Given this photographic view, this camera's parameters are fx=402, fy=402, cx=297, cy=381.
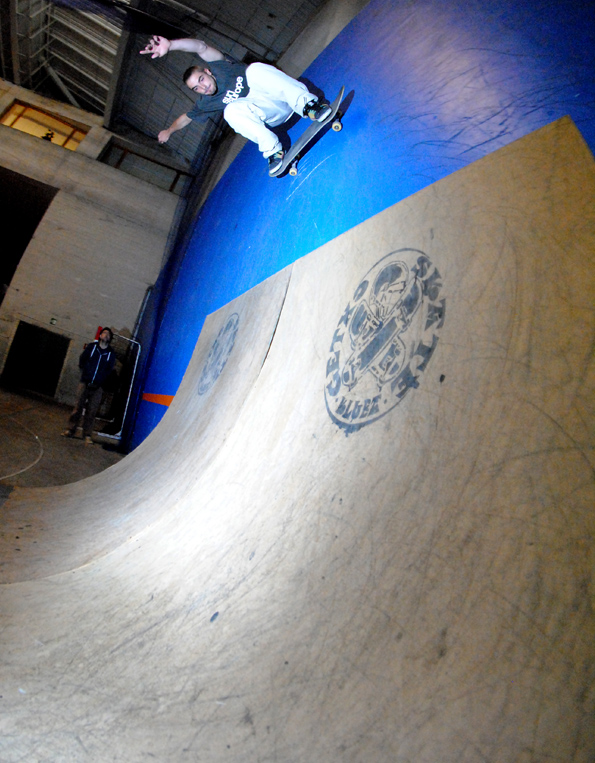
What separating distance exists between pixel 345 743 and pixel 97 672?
2.47 feet

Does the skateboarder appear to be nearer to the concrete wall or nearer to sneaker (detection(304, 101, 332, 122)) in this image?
sneaker (detection(304, 101, 332, 122))

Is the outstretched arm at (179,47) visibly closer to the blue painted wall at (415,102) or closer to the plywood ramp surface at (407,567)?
the blue painted wall at (415,102)

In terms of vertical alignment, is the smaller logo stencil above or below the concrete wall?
below

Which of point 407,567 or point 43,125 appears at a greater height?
point 43,125

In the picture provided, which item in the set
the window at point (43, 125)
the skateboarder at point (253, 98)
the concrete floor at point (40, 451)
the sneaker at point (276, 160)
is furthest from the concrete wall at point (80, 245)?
the sneaker at point (276, 160)

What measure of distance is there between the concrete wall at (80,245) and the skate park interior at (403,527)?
25.8ft

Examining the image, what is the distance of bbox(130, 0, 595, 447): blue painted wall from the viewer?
166 cm

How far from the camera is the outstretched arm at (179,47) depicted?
4.40 meters

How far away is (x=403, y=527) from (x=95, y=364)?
20.3 ft

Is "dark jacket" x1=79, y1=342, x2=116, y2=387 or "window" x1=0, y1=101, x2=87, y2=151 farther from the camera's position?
"window" x1=0, y1=101, x2=87, y2=151

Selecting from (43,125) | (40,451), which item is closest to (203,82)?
(40,451)

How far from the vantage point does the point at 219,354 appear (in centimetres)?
330

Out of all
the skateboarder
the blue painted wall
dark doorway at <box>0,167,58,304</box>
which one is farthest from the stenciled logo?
dark doorway at <box>0,167,58,304</box>

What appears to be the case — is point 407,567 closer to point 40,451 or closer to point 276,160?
point 276,160
